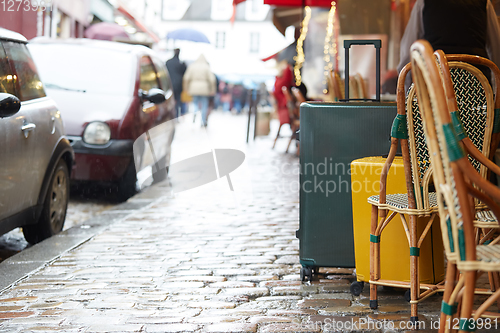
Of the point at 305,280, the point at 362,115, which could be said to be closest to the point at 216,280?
the point at 305,280

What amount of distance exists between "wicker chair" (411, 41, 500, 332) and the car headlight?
5.62 meters

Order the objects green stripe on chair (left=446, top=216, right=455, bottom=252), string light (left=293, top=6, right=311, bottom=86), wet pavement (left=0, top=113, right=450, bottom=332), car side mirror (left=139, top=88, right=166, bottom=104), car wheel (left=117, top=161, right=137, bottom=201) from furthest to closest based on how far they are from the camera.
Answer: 1. string light (left=293, top=6, right=311, bottom=86)
2. car side mirror (left=139, top=88, right=166, bottom=104)
3. car wheel (left=117, top=161, right=137, bottom=201)
4. wet pavement (left=0, top=113, right=450, bottom=332)
5. green stripe on chair (left=446, top=216, right=455, bottom=252)

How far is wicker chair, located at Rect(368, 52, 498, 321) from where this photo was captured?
331 cm

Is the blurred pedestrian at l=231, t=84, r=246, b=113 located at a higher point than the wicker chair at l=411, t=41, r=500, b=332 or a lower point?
higher

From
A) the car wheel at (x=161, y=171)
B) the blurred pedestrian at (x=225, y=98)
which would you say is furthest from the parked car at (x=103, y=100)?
the blurred pedestrian at (x=225, y=98)

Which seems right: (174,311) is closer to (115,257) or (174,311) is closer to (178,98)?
(115,257)

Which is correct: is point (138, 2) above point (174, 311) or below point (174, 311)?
above

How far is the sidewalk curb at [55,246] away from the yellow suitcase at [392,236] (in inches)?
90.8

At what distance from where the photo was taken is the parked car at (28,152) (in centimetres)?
465

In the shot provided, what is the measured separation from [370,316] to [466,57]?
1.50 meters

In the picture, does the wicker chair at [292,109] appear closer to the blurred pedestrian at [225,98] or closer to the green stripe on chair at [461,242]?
the green stripe on chair at [461,242]

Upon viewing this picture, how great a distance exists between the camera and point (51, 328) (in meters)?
3.32

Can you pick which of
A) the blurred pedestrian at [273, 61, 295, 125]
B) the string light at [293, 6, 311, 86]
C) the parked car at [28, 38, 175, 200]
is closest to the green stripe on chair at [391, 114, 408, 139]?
the parked car at [28, 38, 175, 200]

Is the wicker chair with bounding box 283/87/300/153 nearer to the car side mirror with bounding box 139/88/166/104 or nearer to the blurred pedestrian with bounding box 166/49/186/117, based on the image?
the blurred pedestrian with bounding box 166/49/186/117
